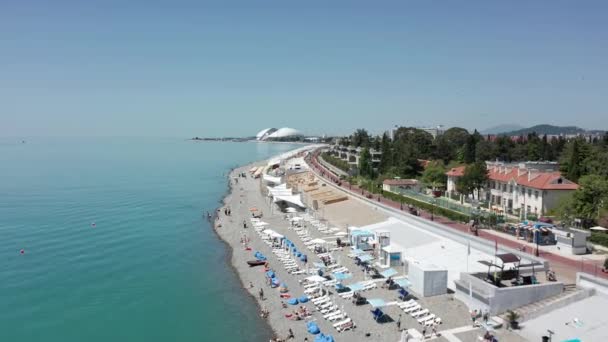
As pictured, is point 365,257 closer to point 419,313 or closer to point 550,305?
point 419,313

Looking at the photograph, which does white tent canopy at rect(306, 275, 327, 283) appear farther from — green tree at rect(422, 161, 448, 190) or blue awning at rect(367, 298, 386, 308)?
green tree at rect(422, 161, 448, 190)

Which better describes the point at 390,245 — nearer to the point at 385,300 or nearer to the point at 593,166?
the point at 385,300

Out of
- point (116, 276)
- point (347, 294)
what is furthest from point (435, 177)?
point (116, 276)

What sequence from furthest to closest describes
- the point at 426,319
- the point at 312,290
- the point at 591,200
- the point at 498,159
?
1. the point at 498,159
2. the point at 591,200
3. the point at 312,290
4. the point at 426,319

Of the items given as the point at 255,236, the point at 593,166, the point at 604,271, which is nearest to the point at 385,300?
the point at 604,271

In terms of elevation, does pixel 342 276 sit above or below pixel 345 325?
above

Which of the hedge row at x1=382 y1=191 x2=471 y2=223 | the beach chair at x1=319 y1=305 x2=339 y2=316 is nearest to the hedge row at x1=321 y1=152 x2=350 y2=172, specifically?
the hedge row at x1=382 y1=191 x2=471 y2=223
